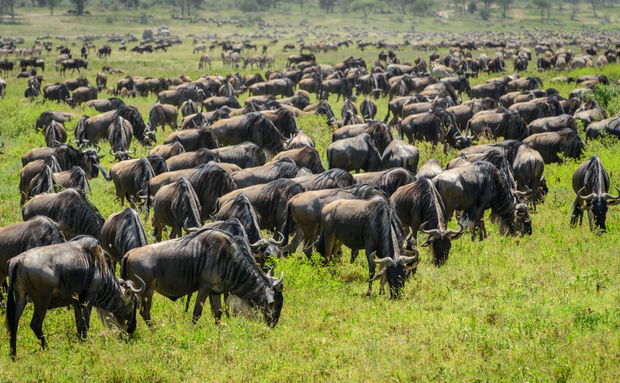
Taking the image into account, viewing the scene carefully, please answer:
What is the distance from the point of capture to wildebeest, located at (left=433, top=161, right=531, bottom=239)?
1527cm

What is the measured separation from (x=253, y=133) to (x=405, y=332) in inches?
515

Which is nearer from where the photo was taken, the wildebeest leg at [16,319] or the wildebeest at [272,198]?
the wildebeest leg at [16,319]

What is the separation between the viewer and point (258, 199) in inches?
557

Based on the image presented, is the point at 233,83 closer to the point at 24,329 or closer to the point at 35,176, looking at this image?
the point at 35,176

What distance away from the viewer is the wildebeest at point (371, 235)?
37.4ft

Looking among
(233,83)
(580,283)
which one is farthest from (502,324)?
→ (233,83)

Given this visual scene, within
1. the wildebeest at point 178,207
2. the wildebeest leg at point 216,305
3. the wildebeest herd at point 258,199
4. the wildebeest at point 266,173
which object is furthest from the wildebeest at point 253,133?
the wildebeest leg at point 216,305

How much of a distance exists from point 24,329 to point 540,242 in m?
10.6

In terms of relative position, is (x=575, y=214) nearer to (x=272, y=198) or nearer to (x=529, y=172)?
A: (x=529, y=172)

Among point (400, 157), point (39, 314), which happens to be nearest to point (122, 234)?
point (39, 314)

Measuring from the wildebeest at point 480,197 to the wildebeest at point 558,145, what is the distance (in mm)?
5731

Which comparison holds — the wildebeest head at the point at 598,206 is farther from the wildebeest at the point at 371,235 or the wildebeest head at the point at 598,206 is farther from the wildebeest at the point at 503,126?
the wildebeest at the point at 503,126

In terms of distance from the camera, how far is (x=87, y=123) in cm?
2517

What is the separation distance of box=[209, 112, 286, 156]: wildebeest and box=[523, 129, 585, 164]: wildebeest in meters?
7.98
